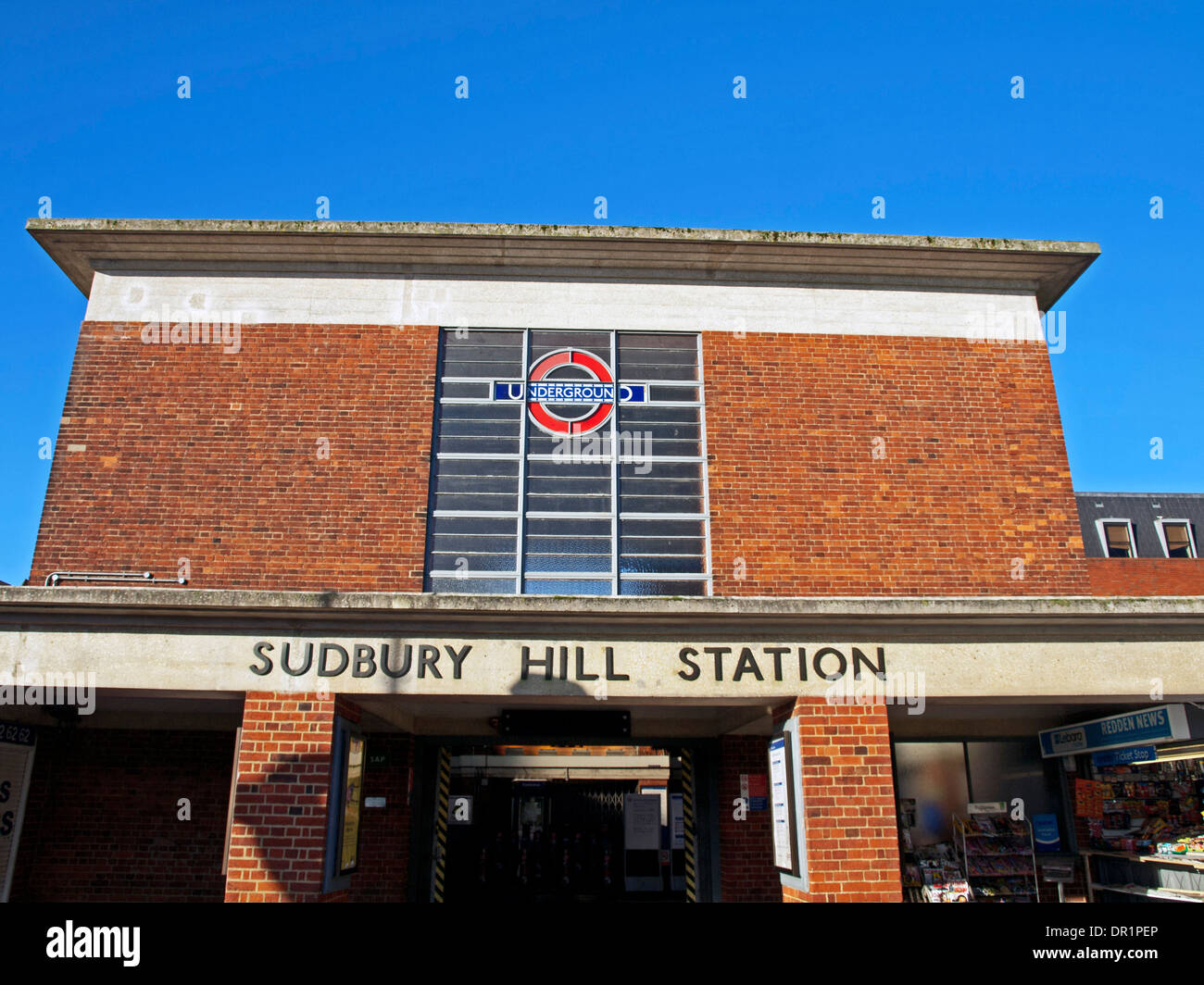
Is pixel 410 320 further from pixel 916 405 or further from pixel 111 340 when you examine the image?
pixel 916 405

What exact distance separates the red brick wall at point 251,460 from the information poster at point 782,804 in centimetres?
434

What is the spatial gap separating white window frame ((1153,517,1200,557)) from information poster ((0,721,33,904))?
37.1 metres

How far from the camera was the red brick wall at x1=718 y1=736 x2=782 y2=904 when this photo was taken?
11.0 m

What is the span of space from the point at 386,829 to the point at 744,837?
14.6ft

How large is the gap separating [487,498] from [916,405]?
551 cm

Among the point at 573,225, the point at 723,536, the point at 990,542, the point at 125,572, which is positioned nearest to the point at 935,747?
the point at 990,542

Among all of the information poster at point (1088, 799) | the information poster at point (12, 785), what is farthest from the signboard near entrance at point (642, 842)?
the information poster at point (12, 785)

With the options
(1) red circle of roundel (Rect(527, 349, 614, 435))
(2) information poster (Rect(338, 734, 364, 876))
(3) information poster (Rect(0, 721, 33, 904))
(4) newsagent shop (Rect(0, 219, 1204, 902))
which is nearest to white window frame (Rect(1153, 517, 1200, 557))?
(4) newsagent shop (Rect(0, 219, 1204, 902))

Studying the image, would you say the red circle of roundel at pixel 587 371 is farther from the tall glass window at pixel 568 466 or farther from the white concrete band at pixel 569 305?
the white concrete band at pixel 569 305

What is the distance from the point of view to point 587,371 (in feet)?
37.3

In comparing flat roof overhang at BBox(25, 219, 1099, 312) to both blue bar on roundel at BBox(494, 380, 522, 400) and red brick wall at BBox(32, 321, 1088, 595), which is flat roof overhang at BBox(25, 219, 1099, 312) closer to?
red brick wall at BBox(32, 321, 1088, 595)

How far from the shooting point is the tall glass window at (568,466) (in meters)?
10.5

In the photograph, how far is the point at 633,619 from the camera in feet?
28.6

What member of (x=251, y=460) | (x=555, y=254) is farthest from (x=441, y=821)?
(x=555, y=254)
